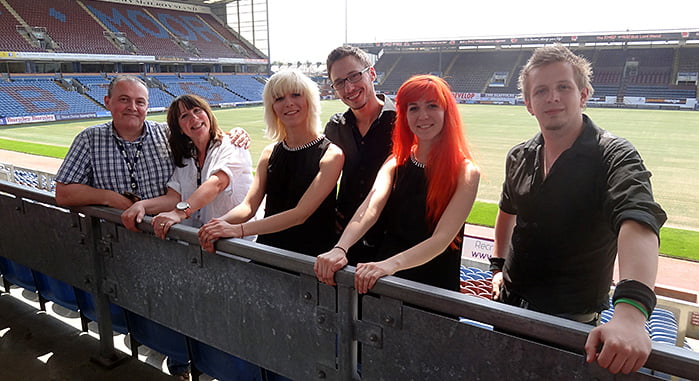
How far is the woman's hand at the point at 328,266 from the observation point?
167cm

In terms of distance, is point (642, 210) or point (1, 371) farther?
point (1, 371)

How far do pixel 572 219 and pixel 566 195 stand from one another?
0.30ft

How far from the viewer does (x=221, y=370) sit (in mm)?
2350

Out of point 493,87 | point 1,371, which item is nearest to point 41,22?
point 493,87

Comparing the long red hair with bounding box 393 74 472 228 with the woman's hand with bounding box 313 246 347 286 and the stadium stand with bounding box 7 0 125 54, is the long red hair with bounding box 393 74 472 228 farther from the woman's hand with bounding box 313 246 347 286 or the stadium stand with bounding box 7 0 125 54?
the stadium stand with bounding box 7 0 125 54

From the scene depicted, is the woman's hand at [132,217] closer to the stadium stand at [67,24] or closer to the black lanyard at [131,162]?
the black lanyard at [131,162]

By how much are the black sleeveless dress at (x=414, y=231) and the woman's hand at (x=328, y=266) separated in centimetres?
46

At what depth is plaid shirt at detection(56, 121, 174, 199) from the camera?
2.77 meters

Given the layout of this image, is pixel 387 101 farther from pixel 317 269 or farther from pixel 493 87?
pixel 493 87

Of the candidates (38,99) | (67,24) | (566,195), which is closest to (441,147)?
(566,195)

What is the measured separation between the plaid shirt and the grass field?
194cm

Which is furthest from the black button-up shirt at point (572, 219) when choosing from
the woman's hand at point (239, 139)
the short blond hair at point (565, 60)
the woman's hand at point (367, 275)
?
the woman's hand at point (239, 139)

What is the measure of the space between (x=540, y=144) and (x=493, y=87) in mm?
52037

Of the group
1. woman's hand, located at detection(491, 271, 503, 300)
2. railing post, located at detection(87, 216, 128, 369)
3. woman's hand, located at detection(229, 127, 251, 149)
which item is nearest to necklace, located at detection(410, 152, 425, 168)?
woman's hand, located at detection(491, 271, 503, 300)
